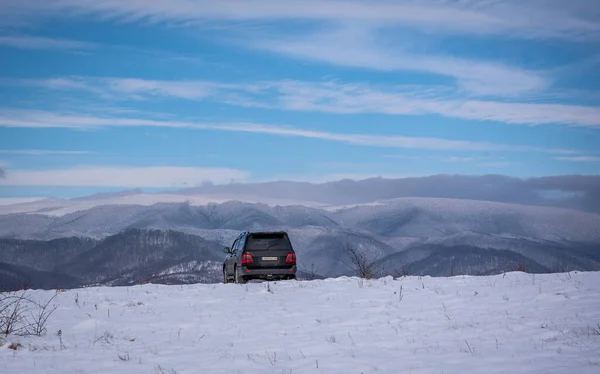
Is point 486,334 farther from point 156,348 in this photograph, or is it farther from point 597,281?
point 597,281

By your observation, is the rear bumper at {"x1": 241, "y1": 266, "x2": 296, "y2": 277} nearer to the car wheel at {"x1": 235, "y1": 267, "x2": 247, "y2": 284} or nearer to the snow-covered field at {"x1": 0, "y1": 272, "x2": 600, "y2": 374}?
the car wheel at {"x1": 235, "y1": 267, "x2": 247, "y2": 284}

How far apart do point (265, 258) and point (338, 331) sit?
10815 mm

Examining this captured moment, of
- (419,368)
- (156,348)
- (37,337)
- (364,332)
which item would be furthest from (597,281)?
(37,337)

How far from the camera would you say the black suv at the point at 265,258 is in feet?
71.4

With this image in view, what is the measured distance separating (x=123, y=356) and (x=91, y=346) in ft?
4.07

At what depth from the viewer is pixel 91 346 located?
10.3 metres

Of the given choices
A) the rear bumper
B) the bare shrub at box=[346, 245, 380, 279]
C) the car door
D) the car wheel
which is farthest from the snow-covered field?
the car door

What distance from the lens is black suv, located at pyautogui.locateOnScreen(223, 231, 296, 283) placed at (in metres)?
21.8

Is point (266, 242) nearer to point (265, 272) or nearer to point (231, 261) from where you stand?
point (265, 272)

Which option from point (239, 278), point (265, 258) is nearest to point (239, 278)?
point (239, 278)

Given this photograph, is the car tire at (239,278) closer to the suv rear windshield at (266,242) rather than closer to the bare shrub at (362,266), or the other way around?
the suv rear windshield at (266,242)

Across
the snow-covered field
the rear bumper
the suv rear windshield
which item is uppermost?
the suv rear windshield

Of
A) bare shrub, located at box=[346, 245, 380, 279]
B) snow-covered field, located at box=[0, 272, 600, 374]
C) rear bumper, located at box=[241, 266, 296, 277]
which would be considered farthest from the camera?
rear bumper, located at box=[241, 266, 296, 277]

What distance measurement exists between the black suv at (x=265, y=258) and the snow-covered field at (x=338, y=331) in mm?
4086
